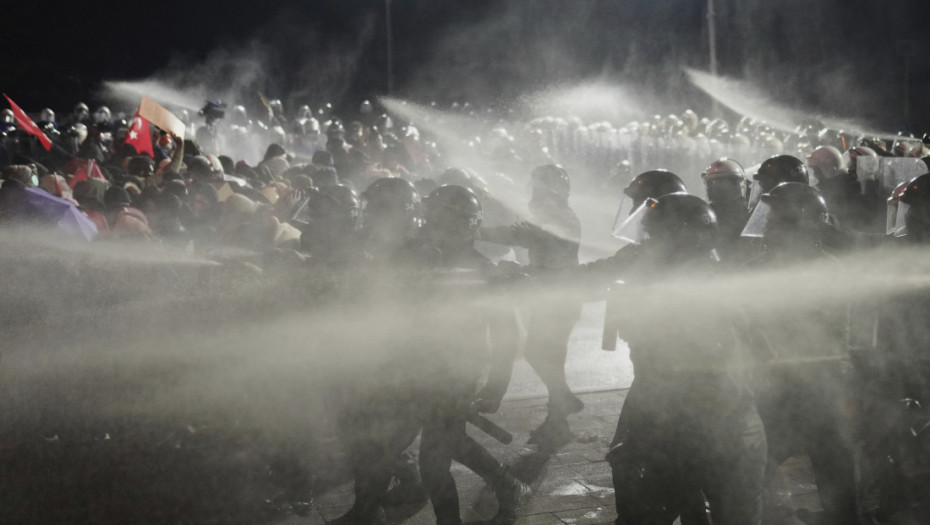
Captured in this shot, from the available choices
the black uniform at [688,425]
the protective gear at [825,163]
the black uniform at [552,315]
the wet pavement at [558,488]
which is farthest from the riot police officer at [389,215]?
the protective gear at [825,163]

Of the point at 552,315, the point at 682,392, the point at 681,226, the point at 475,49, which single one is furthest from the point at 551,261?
the point at 475,49

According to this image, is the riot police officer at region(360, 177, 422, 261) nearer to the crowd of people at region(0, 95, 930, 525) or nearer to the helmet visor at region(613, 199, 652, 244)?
the crowd of people at region(0, 95, 930, 525)

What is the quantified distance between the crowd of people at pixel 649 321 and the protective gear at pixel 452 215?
0.01m

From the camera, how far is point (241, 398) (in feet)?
18.5

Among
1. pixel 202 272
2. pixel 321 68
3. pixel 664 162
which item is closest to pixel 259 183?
pixel 202 272

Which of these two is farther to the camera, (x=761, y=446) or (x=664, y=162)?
(x=664, y=162)

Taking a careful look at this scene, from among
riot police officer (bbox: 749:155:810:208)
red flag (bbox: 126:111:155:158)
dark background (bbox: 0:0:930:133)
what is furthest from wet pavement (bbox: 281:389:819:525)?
dark background (bbox: 0:0:930:133)

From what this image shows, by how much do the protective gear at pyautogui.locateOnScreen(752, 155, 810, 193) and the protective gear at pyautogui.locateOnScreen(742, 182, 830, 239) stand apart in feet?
3.19

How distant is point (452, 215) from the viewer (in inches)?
191

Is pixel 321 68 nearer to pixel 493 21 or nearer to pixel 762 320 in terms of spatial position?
pixel 493 21

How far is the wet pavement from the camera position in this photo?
193 inches

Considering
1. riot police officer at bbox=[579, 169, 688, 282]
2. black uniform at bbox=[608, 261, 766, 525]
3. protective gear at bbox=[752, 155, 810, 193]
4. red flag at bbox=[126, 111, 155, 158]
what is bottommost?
black uniform at bbox=[608, 261, 766, 525]

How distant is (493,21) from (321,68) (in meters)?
9.52

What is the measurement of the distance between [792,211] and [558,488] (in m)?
2.09
